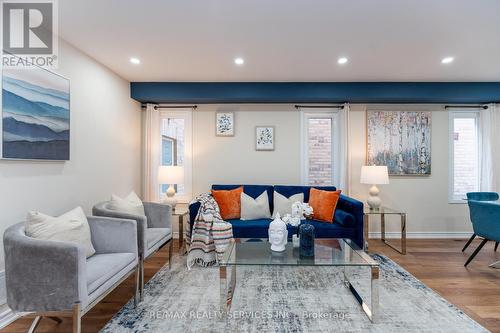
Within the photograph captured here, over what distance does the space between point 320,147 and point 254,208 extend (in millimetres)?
1630

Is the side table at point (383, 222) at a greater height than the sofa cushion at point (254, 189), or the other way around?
the sofa cushion at point (254, 189)

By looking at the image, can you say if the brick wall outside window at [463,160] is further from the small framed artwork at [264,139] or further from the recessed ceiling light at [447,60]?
the small framed artwork at [264,139]

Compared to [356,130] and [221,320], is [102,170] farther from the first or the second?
[356,130]

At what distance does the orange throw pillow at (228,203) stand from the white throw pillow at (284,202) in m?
0.53

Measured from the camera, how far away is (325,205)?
352cm

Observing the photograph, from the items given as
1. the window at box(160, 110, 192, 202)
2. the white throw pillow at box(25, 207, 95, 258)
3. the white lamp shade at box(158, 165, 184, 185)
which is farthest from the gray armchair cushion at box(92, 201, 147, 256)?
the window at box(160, 110, 192, 202)

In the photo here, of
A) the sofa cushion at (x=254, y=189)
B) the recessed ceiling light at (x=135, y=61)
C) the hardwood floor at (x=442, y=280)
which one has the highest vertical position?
the recessed ceiling light at (x=135, y=61)

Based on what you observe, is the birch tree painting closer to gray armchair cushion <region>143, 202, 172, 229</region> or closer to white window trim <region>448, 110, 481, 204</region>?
white window trim <region>448, 110, 481, 204</region>

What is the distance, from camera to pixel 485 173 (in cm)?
420
